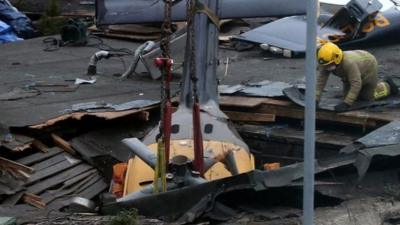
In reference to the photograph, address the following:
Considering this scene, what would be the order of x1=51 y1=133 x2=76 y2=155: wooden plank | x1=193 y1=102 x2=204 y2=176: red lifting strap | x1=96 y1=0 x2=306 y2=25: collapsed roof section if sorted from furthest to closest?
1. x1=96 y1=0 x2=306 y2=25: collapsed roof section
2. x1=51 y1=133 x2=76 y2=155: wooden plank
3. x1=193 y1=102 x2=204 y2=176: red lifting strap

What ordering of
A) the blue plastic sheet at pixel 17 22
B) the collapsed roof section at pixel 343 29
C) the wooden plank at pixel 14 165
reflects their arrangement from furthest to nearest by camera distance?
the blue plastic sheet at pixel 17 22 → the collapsed roof section at pixel 343 29 → the wooden plank at pixel 14 165

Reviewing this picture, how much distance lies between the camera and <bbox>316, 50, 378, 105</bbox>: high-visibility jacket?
8797mm

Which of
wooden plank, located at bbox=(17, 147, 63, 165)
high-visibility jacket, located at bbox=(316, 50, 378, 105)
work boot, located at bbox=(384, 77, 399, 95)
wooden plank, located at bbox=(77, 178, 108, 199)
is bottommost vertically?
wooden plank, located at bbox=(77, 178, 108, 199)

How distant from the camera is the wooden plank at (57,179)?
8031 millimetres

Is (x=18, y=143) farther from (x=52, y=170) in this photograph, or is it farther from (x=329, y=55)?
(x=329, y=55)

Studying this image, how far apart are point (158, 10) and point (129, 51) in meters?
3.16

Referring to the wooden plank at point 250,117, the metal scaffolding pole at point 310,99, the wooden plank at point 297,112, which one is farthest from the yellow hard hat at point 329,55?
the metal scaffolding pole at point 310,99

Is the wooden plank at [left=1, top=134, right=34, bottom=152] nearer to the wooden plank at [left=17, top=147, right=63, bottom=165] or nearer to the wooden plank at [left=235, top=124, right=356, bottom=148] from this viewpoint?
the wooden plank at [left=17, top=147, right=63, bottom=165]

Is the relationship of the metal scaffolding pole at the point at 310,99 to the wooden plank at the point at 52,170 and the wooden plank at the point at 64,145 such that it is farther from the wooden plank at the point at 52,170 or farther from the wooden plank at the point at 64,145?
the wooden plank at the point at 64,145

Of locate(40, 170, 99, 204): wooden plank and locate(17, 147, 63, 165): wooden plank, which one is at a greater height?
locate(17, 147, 63, 165): wooden plank

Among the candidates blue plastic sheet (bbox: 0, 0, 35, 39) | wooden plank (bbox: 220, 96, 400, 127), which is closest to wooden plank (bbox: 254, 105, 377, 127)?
wooden plank (bbox: 220, 96, 400, 127)

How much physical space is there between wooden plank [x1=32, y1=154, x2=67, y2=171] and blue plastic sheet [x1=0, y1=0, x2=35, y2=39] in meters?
8.24

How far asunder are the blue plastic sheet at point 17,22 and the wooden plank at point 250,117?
8.27 m

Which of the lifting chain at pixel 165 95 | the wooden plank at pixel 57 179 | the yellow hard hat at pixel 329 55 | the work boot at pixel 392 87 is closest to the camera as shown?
the lifting chain at pixel 165 95
